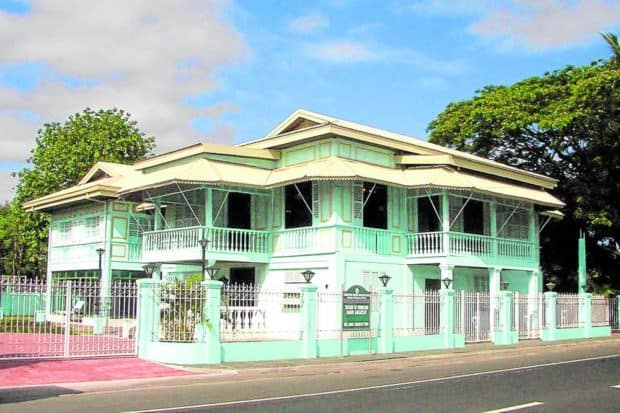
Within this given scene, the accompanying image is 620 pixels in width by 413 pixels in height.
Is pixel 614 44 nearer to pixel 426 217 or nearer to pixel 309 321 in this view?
pixel 426 217

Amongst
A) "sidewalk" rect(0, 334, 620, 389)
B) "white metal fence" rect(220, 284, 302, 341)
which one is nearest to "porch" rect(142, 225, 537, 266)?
"white metal fence" rect(220, 284, 302, 341)

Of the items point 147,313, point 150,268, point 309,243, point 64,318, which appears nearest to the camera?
point 147,313

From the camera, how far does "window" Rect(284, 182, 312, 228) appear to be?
2667 centimetres

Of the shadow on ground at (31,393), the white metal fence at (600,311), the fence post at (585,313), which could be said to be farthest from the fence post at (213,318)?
the white metal fence at (600,311)

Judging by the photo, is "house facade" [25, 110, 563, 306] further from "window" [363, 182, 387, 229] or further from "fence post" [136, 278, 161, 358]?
"fence post" [136, 278, 161, 358]

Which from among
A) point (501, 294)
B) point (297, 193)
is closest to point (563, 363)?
point (501, 294)

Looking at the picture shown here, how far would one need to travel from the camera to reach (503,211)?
102 feet

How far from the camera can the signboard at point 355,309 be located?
21.1 meters

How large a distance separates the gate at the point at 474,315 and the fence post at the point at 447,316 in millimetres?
585

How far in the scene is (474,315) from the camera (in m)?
25.3

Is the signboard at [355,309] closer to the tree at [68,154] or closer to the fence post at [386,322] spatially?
the fence post at [386,322]

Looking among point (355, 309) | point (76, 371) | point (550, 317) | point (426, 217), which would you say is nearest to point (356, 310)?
point (355, 309)

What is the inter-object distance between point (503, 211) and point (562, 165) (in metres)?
7.26

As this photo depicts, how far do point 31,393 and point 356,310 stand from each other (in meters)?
9.78
